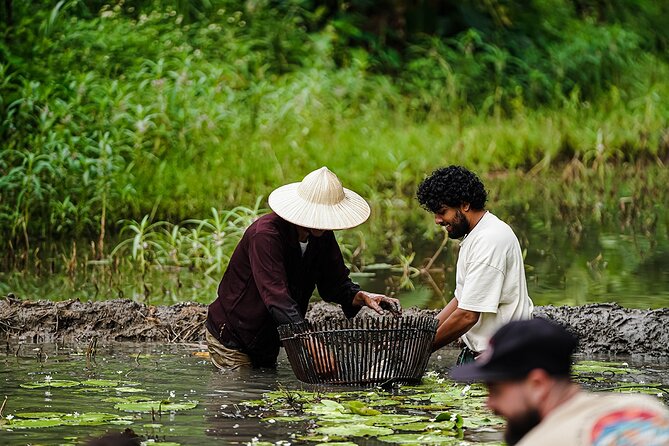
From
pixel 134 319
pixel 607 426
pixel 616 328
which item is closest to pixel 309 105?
pixel 134 319

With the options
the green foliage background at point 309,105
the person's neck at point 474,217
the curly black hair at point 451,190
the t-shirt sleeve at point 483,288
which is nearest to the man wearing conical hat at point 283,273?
the curly black hair at point 451,190

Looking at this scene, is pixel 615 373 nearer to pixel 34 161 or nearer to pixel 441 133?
pixel 34 161

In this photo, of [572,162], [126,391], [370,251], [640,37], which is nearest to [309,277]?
[126,391]

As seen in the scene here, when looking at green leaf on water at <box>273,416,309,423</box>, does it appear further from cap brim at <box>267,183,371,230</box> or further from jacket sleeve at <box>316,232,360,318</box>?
jacket sleeve at <box>316,232,360,318</box>

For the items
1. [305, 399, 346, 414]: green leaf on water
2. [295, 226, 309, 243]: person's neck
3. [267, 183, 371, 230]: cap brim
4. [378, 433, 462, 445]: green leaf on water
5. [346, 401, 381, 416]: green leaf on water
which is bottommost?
[305, 399, 346, 414]: green leaf on water

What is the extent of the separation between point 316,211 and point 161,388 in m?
1.32

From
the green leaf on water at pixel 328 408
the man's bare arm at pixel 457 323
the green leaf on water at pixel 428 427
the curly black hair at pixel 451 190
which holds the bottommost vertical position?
the green leaf on water at pixel 328 408

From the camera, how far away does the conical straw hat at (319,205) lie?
696cm

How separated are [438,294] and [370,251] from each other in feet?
7.03

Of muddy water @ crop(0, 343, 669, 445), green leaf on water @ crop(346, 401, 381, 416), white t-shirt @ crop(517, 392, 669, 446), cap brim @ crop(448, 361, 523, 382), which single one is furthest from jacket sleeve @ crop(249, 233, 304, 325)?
white t-shirt @ crop(517, 392, 669, 446)

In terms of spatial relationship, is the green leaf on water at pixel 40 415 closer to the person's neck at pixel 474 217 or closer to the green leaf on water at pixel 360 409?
the green leaf on water at pixel 360 409

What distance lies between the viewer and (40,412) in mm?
6340

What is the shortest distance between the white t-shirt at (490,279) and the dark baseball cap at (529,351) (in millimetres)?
3227

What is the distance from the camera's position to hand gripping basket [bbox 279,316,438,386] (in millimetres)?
6723
